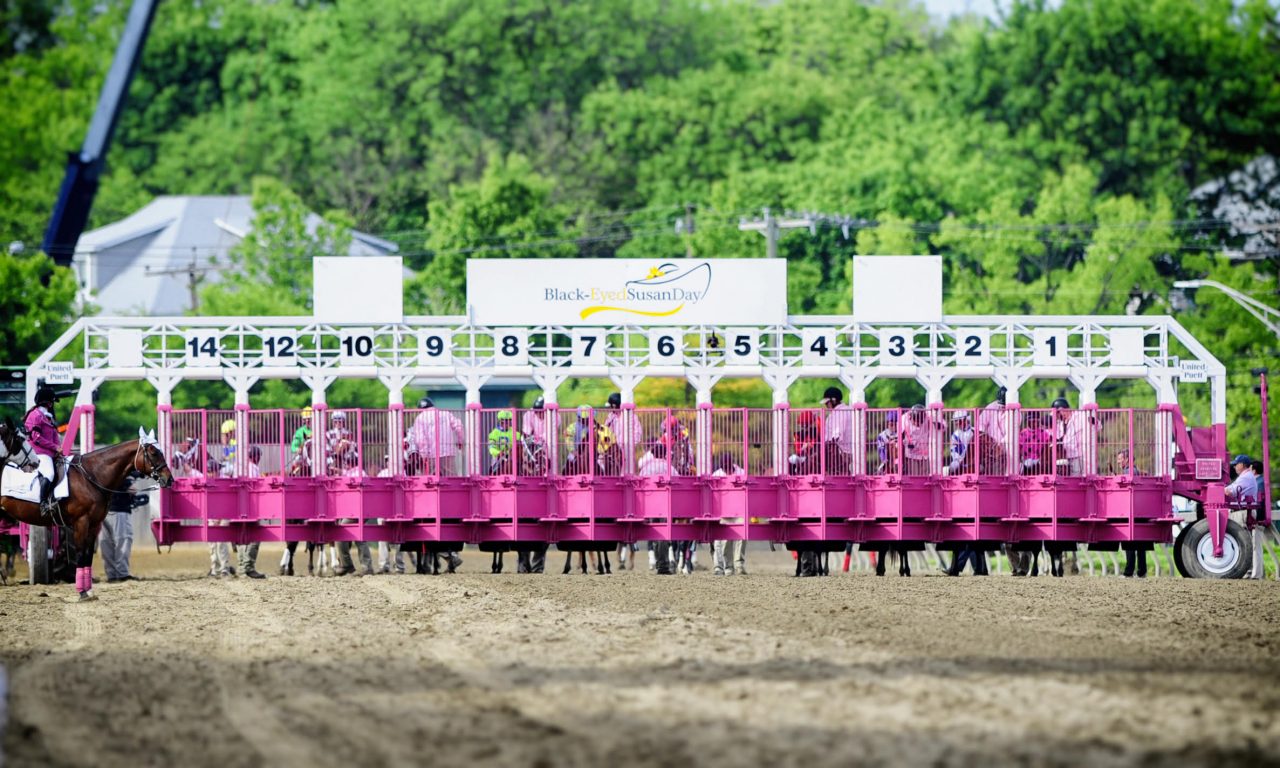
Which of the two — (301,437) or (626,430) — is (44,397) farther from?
(626,430)

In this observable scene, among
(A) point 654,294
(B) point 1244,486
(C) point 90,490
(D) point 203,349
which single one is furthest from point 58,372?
(B) point 1244,486

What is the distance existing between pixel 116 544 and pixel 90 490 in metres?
4.20

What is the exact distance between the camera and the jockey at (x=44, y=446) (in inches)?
1043

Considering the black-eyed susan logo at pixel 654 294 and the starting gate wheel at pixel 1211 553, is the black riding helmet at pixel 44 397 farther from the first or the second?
the starting gate wheel at pixel 1211 553

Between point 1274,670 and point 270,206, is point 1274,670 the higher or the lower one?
the lower one

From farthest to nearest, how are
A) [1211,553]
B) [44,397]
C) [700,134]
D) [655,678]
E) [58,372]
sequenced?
[700,134] → [58,372] → [1211,553] → [44,397] → [655,678]

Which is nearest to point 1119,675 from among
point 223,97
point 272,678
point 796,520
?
point 272,678

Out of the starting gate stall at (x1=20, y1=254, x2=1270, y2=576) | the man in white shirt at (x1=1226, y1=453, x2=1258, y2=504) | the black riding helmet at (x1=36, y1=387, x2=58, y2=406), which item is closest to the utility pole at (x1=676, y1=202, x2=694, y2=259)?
the starting gate stall at (x1=20, y1=254, x2=1270, y2=576)

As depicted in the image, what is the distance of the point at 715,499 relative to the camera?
30.2 m

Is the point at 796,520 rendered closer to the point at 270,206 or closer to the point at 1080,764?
the point at 1080,764

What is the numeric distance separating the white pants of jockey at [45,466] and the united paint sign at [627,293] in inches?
288

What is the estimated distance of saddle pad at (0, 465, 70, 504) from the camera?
26547 mm

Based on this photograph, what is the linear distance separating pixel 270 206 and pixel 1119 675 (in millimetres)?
53157

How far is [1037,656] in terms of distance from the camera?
16844 millimetres
